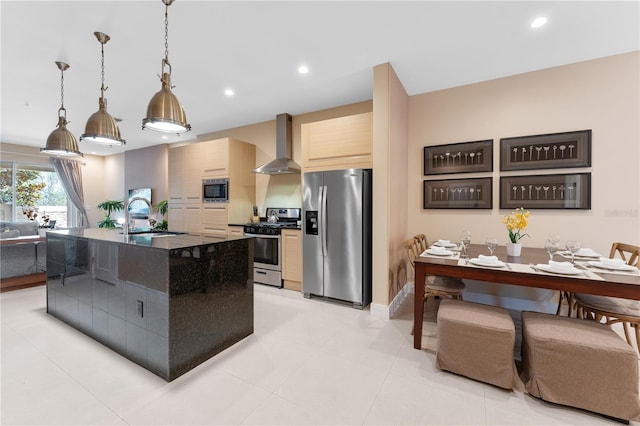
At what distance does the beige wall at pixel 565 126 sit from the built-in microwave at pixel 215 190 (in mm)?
3307

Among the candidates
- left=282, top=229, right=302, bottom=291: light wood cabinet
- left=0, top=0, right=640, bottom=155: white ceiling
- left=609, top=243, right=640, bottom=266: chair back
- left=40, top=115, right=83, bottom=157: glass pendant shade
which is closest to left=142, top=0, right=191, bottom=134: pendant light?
left=0, top=0, right=640, bottom=155: white ceiling

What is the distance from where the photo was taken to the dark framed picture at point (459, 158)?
333 centimetres

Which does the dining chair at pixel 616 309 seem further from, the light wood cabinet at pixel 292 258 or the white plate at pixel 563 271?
the light wood cabinet at pixel 292 258

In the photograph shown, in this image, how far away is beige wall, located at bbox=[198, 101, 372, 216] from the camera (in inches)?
178

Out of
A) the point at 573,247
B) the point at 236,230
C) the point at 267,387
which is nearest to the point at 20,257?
the point at 236,230

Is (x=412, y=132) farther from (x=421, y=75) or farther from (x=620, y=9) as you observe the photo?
(x=620, y=9)

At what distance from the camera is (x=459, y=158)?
3471 millimetres

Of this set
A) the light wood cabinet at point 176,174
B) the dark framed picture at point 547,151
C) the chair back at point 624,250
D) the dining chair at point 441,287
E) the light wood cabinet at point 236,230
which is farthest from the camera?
the light wood cabinet at point 176,174

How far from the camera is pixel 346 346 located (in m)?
2.38

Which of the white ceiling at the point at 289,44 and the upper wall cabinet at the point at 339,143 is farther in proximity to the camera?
the upper wall cabinet at the point at 339,143

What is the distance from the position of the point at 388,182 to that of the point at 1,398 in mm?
3410

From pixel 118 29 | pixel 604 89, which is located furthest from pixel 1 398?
pixel 604 89

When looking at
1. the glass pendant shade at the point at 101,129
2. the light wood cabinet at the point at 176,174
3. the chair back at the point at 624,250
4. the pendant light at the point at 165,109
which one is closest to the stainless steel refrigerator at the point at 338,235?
the pendant light at the point at 165,109

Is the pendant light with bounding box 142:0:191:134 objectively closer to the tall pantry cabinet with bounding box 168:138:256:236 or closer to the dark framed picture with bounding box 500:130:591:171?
the tall pantry cabinet with bounding box 168:138:256:236
